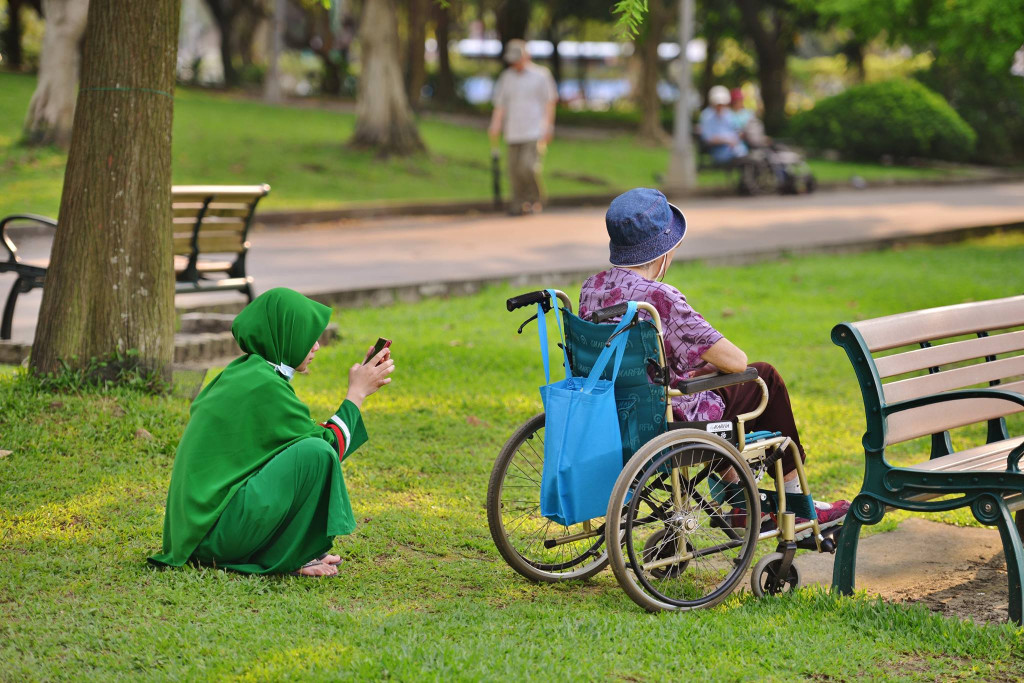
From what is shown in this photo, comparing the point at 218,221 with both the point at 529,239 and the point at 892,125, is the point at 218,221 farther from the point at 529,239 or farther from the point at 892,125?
the point at 892,125

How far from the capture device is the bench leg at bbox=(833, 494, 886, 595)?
4281 millimetres

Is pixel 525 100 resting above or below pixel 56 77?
below

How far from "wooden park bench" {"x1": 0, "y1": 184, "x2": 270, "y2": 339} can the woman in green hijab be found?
3.87m

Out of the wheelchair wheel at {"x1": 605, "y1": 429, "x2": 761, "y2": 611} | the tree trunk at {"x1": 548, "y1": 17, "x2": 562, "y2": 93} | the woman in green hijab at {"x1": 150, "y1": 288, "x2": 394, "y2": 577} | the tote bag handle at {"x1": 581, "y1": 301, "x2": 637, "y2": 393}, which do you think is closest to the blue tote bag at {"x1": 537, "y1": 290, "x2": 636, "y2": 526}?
the tote bag handle at {"x1": 581, "y1": 301, "x2": 637, "y2": 393}

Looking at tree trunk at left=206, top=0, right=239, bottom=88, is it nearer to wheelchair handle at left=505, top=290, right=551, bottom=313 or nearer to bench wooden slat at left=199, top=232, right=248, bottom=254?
bench wooden slat at left=199, top=232, right=248, bottom=254

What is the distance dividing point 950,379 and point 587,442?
1.78 meters

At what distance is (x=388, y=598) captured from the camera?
4160 mm

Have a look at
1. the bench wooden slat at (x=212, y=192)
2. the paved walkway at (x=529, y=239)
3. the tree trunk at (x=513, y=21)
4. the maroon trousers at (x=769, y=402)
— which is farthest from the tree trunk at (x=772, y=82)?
the maroon trousers at (x=769, y=402)

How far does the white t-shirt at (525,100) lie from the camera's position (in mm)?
15836

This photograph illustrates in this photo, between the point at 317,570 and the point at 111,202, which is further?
the point at 111,202

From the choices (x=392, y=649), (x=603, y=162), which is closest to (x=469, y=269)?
(x=392, y=649)

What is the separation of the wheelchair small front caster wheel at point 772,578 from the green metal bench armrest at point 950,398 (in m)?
0.71

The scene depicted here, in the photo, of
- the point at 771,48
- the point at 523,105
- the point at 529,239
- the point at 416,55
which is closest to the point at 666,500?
the point at 529,239

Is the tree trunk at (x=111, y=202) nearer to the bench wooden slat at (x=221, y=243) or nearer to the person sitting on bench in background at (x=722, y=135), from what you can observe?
the bench wooden slat at (x=221, y=243)
